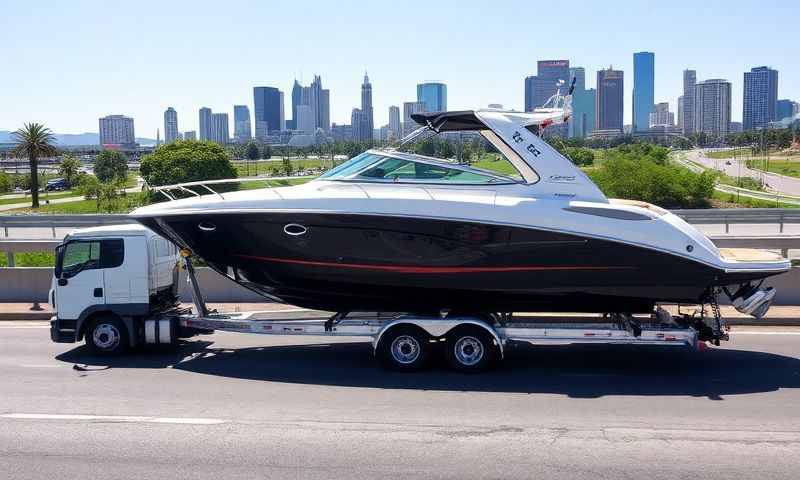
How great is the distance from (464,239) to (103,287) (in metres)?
5.46

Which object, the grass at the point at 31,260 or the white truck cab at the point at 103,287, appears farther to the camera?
the grass at the point at 31,260

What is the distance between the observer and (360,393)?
34.8 feet

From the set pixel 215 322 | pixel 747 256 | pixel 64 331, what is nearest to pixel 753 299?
pixel 747 256

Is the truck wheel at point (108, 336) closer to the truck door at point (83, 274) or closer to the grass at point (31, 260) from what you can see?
the truck door at point (83, 274)

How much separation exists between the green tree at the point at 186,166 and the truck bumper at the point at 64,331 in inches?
1504

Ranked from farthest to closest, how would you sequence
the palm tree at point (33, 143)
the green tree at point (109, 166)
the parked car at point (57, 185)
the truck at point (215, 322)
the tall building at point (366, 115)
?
the tall building at point (366, 115)
the parked car at point (57, 185)
the green tree at point (109, 166)
the palm tree at point (33, 143)
the truck at point (215, 322)

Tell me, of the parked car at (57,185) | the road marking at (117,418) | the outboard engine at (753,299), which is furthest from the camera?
the parked car at (57,185)

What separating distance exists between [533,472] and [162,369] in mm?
6349

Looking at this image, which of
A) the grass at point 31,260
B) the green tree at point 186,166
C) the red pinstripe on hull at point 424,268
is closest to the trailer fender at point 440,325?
the red pinstripe on hull at point 424,268

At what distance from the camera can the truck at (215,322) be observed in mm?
11492

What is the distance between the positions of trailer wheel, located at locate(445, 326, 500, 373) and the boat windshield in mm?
2149

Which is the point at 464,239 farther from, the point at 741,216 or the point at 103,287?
the point at 741,216

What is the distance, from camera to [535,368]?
1199cm

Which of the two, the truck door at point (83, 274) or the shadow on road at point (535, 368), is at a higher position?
the truck door at point (83, 274)
